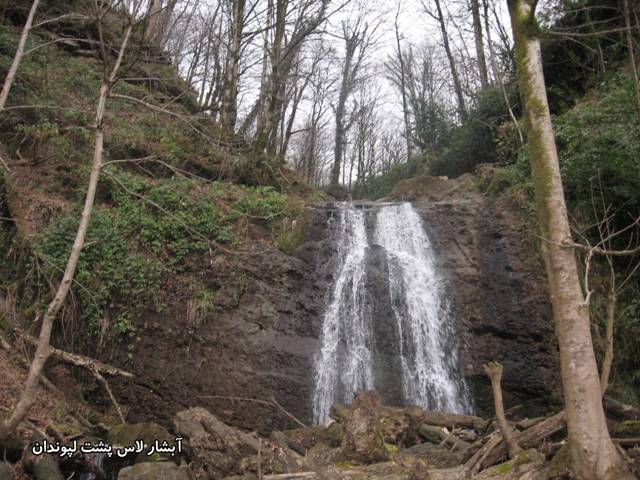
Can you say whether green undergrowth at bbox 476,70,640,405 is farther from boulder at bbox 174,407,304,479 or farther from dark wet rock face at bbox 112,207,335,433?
boulder at bbox 174,407,304,479

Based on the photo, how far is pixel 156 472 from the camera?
3889 mm

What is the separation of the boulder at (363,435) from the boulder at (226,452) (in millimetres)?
517

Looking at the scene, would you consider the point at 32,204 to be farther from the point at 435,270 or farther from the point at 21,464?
the point at 435,270

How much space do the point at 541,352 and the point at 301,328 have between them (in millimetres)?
4233

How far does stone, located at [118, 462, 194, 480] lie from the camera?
3838 mm

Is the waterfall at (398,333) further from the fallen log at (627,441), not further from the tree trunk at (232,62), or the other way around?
the tree trunk at (232,62)

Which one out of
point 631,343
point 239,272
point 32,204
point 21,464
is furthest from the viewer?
point 239,272

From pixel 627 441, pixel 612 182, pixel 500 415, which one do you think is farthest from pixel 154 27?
pixel 627 441

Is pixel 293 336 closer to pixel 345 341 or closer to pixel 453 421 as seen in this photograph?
pixel 345 341

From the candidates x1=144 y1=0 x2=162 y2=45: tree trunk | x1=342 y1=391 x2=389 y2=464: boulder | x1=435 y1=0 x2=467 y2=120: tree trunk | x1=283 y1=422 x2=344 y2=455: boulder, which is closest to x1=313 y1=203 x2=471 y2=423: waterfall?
x1=283 y1=422 x2=344 y2=455: boulder

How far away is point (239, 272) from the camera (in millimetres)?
8375

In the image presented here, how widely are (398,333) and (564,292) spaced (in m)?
4.99

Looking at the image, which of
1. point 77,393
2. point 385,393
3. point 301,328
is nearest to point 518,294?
point 385,393

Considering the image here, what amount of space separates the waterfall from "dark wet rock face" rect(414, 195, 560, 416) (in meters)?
0.29
